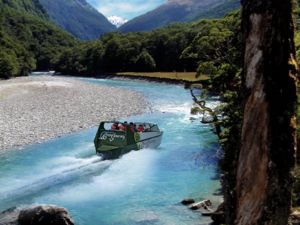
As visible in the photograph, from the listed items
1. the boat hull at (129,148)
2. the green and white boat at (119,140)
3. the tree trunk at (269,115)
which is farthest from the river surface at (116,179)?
the tree trunk at (269,115)

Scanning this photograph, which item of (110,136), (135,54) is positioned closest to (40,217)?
(110,136)

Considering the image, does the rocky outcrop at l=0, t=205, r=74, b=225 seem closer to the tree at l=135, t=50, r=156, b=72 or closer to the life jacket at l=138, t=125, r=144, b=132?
the life jacket at l=138, t=125, r=144, b=132

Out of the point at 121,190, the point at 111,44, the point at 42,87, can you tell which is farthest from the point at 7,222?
the point at 111,44

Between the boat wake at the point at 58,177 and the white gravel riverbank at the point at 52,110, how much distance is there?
294 inches

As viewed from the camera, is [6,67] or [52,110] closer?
[52,110]

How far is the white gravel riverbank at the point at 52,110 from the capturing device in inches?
1722

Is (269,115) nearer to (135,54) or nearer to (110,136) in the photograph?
(110,136)

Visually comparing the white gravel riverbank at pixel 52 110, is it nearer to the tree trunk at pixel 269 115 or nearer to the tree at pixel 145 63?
the tree trunk at pixel 269 115

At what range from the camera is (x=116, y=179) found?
100 ft

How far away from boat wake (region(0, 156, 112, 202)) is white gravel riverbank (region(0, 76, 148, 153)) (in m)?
7.46

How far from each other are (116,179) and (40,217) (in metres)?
10.7

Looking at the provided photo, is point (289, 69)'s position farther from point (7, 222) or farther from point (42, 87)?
point (42, 87)

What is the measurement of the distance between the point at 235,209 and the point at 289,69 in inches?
68.7

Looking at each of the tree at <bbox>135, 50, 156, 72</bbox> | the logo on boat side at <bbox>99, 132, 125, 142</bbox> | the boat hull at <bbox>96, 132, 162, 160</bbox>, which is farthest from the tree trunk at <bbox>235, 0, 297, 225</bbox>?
the tree at <bbox>135, 50, 156, 72</bbox>
